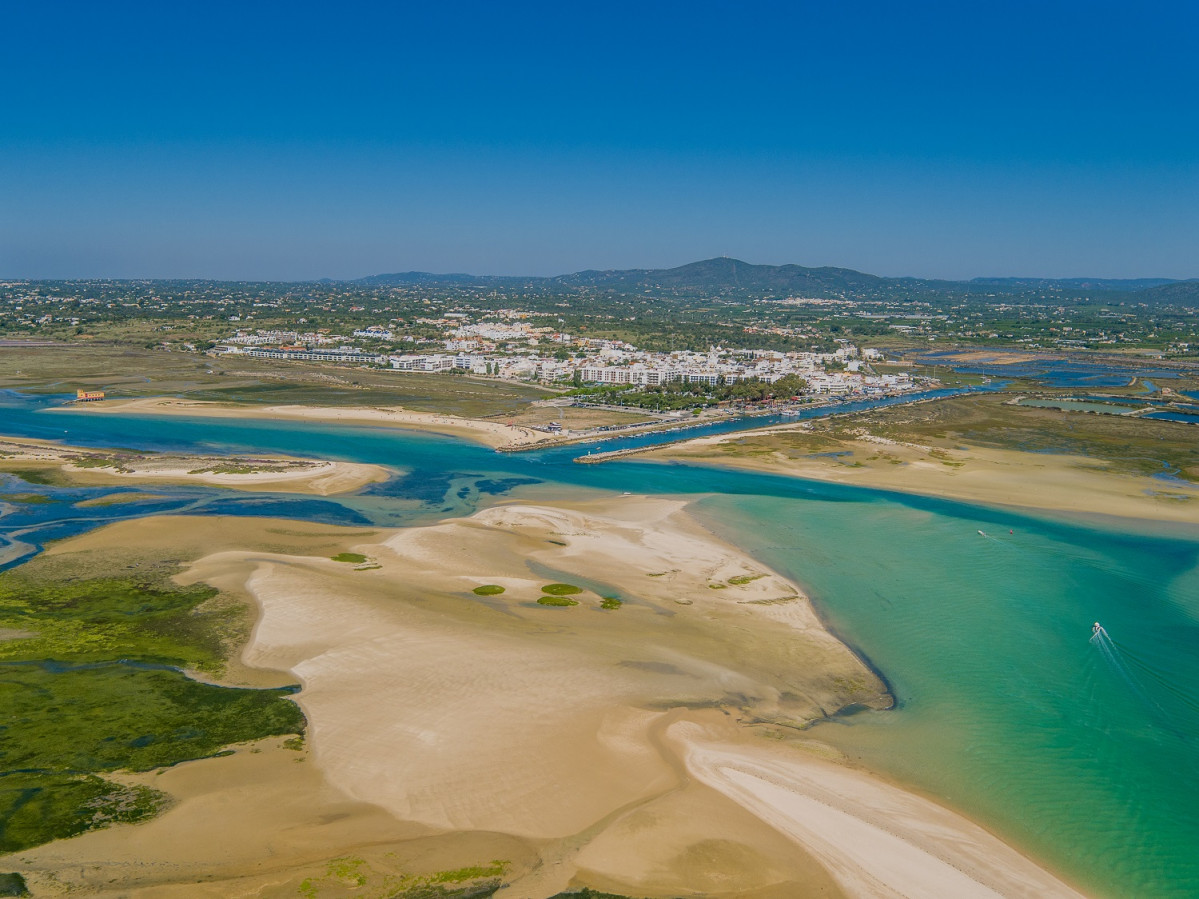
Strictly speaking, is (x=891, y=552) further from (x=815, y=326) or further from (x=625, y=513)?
(x=815, y=326)

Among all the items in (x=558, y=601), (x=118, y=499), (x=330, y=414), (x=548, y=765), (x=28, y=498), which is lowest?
(x=548, y=765)

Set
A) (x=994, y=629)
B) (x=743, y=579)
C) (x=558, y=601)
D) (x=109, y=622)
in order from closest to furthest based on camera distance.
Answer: (x=109, y=622), (x=994, y=629), (x=558, y=601), (x=743, y=579)

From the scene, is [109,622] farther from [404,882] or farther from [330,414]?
[330,414]

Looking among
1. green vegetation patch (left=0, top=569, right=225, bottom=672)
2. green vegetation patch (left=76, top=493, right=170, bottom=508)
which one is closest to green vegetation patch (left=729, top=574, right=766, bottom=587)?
green vegetation patch (left=0, top=569, right=225, bottom=672)

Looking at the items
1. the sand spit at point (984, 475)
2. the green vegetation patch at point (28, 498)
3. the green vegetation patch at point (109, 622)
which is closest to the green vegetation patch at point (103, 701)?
the green vegetation patch at point (109, 622)

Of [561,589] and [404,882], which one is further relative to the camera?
[561,589]

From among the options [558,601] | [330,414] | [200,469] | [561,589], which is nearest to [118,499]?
[200,469]

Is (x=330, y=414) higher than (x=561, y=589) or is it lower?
higher

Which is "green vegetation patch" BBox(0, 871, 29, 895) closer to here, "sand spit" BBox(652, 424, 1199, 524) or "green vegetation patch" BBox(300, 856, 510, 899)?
"green vegetation patch" BBox(300, 856, 510, 899)
